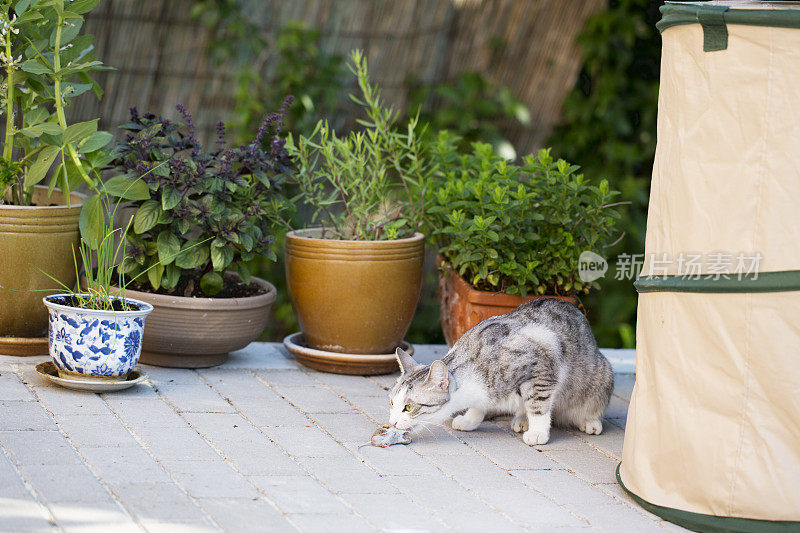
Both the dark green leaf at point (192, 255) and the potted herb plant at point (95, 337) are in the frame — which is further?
the dark green leaf at point (192, 255)

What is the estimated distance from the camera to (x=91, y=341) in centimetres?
317

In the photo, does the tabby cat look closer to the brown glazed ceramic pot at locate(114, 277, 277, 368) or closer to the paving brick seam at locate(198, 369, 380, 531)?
the paving brick seam at locate(198, 369, 380, 531)

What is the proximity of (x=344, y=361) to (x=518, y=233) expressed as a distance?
0.87 meters

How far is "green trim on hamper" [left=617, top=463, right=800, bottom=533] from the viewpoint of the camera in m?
2.37

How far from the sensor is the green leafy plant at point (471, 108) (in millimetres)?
5418

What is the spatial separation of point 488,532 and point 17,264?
7.03 ft

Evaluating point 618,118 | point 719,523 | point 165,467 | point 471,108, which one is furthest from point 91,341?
point 618,118

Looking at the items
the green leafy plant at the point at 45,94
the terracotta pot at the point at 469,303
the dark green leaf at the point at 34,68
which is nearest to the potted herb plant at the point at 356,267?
the terracotta pot at the point at 469,303

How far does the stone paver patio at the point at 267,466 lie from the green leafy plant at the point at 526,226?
60 cm

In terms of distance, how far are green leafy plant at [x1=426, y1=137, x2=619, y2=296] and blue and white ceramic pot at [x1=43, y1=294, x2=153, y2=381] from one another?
1.26 metres

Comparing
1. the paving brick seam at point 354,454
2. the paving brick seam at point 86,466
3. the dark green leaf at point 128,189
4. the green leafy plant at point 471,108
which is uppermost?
the green leafy plant at point 471,108

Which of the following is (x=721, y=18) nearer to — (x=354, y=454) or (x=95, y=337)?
(x=354, y=454)

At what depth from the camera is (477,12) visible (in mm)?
5461

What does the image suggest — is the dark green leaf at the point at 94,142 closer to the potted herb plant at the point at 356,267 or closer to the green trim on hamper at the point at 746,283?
the potted herb plant at the point at 356,267
